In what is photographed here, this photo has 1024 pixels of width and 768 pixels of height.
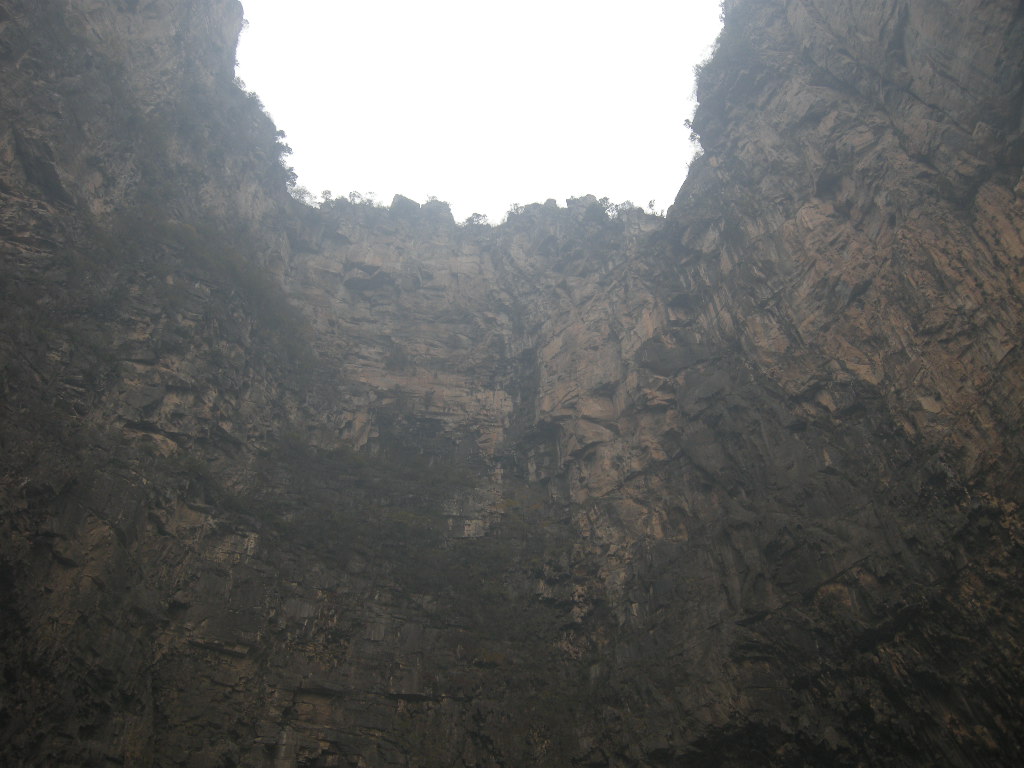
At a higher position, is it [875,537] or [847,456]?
[847,456]

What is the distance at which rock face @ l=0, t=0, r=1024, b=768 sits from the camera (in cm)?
1308

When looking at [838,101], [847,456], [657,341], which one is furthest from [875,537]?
[838,101]

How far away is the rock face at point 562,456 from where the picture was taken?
13.1 metres

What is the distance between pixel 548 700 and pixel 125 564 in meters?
10.7

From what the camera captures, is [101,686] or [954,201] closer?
[101,686]

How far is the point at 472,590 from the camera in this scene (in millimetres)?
19375

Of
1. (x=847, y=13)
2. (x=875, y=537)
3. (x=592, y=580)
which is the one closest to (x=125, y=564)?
(x=592, y=580)

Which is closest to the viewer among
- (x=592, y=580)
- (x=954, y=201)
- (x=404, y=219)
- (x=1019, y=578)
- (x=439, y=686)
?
(x=1019, y=578)

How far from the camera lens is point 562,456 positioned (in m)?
23.2

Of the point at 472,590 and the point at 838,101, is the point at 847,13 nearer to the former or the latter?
the point at 838,101

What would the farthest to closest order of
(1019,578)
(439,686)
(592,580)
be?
(592,580)
(439,686)
(1019,578)

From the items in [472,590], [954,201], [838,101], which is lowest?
[472,590]

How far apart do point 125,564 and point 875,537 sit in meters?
16.3

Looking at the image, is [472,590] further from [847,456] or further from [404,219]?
[404,219]
